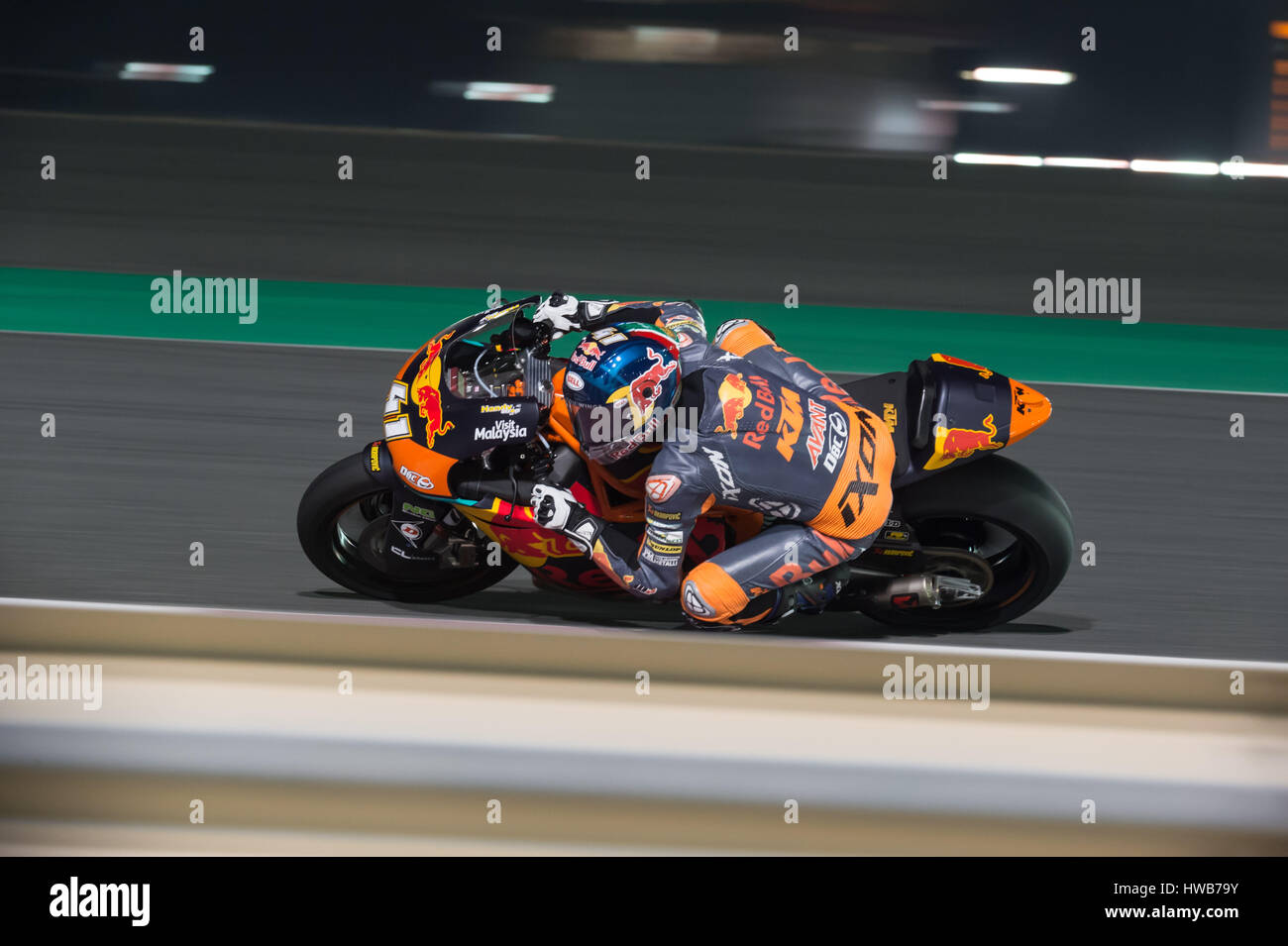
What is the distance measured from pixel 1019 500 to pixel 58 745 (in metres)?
2.86

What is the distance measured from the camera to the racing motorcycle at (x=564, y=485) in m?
3.44

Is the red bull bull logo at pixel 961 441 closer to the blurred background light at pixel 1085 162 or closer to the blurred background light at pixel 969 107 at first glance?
the blurred background light at pixel 1085 162

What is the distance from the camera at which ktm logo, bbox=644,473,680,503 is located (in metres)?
3.31

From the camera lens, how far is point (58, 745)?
3.11 metres

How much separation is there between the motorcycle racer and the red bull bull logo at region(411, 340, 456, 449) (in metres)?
0.35

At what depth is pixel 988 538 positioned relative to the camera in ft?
12.7

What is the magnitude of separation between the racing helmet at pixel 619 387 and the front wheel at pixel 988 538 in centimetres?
92

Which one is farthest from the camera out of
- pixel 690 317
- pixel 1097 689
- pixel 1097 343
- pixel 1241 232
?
pixel 1241 232

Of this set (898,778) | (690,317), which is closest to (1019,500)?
(898,778)

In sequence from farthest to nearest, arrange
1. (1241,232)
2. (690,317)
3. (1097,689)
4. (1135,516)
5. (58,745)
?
(1241,232) < (1135,516) < (690,317) < (1097,689) < (58,745)

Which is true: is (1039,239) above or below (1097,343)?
above

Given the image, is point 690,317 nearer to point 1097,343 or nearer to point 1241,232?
point 1097,343

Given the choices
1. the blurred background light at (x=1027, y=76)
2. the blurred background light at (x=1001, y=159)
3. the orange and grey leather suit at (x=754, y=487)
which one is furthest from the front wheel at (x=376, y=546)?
the blurred background light at (x=1027, y=76)

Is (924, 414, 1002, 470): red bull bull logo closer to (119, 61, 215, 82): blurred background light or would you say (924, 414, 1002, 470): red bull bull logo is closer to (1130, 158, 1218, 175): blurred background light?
(1130, 158, 1218, 175): blurred background light
